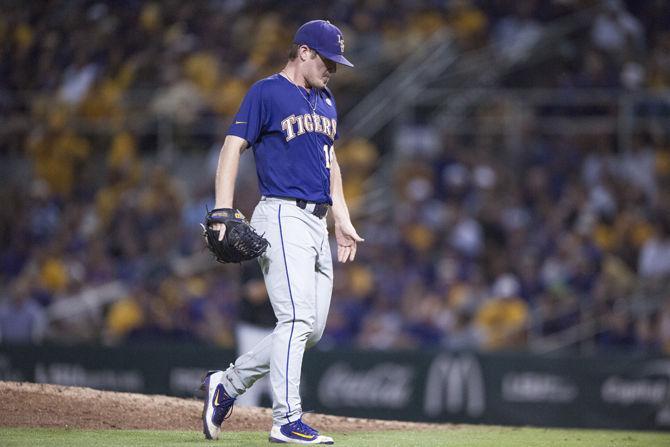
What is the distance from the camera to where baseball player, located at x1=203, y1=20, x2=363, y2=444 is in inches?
179

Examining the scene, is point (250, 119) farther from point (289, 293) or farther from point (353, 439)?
point (353, 439)

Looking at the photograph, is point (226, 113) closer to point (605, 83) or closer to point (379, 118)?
point (379, 118)

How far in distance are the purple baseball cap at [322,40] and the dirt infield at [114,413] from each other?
6.72 feet

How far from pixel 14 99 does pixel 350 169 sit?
439 centimetres

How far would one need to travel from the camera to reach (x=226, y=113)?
12.2m

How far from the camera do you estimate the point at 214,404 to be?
4855 millimetres

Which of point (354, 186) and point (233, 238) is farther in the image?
point (354, 186)

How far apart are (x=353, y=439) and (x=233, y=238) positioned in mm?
1297

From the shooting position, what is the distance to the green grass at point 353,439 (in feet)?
15.8

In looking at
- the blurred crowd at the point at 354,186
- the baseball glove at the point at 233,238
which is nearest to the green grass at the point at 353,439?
the baseball glove at the point at 233,238

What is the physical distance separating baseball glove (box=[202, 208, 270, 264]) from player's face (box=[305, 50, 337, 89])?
2.34 feet

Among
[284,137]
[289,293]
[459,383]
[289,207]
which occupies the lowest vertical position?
[459,383]

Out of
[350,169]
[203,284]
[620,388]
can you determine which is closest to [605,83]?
[350,169]

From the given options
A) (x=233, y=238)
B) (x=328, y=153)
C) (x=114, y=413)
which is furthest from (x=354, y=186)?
(x=233, y=238)
